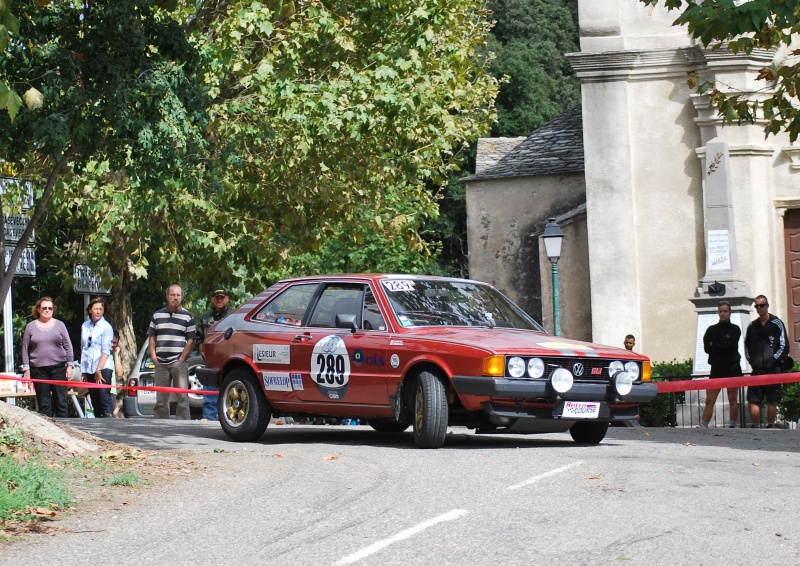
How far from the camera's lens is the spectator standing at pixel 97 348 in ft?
65.5

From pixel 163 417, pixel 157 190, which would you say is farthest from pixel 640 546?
pixel 163 417

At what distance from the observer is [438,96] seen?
22.6 meters

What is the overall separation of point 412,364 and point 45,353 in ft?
26.1

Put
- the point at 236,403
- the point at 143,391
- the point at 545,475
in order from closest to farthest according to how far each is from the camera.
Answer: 1. the point at 545,475
2. the point at 236,403
3. the point at 143,391

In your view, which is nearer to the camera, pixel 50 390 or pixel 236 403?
pixel 236 403

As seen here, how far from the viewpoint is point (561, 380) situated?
11.9 metres

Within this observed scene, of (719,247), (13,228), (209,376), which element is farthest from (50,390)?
(719,247)

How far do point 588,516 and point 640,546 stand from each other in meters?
1.01

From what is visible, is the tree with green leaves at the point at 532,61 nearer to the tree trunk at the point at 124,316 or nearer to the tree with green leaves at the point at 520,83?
the tree with green leaves at the point at 520,83

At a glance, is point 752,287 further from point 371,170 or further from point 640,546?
point 640,546

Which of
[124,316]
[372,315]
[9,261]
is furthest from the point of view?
[124,316]

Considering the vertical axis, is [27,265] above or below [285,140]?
below

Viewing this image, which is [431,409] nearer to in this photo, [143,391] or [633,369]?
[633,369]

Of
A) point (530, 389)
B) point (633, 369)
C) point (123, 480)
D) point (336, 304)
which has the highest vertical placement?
point (336, 304)
